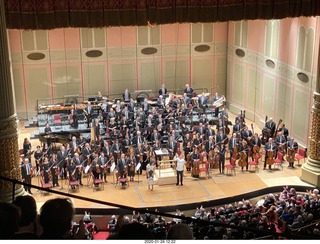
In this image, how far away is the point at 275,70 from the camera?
19.0 metres

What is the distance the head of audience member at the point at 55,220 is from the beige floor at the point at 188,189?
1107 cm

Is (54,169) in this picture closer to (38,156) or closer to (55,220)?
(38,156)

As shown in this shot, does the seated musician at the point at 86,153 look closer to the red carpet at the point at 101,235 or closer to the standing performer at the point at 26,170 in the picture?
the standing performer at the point at 26,170

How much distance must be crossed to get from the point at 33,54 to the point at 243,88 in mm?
8637

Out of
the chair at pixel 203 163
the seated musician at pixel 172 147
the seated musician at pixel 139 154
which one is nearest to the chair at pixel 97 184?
the seated musician at pixel 139 154

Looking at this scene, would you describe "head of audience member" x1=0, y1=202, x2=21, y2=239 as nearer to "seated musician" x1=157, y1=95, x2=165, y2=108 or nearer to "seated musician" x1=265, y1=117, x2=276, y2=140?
"seated musician" x1=265, y1=117, x2=276, y2=140

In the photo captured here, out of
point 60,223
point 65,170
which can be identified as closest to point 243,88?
point 65,170

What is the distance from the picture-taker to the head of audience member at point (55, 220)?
2.97 metres

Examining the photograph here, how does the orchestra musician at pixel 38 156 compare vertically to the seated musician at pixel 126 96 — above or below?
below

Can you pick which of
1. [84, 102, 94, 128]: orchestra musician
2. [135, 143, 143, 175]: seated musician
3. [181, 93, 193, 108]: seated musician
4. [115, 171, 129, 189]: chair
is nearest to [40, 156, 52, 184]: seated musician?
[115, 171, 129, 189]: chair

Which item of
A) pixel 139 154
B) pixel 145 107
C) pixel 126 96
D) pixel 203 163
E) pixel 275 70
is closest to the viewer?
pixel 139 154

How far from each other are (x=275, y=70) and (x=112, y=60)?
6.74 m

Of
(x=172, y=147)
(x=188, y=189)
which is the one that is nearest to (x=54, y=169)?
(x=172, y=147)

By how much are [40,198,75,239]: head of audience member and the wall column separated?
758 cm
